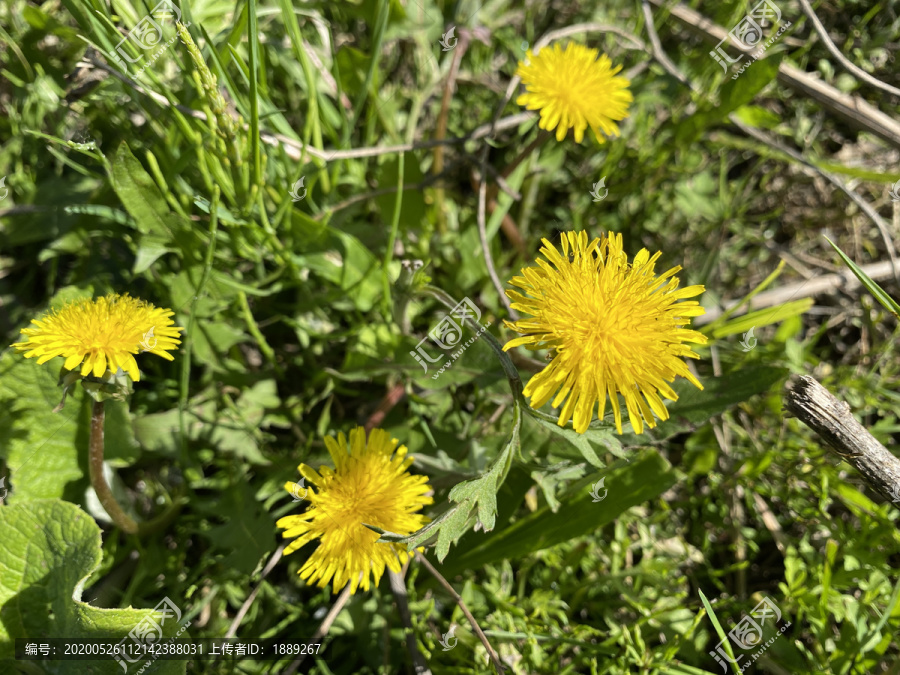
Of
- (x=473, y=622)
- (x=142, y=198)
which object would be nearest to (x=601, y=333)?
(x=473, y=622)

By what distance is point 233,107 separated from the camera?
188 centimetres

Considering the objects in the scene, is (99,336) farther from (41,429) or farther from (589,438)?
(589,438)

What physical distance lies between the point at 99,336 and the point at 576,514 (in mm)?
1360

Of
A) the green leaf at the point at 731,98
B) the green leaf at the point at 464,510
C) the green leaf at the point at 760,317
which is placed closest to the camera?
the green leaf at the point at 464,510

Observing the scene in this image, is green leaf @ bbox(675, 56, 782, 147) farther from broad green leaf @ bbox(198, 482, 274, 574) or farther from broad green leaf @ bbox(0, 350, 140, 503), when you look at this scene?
broad green leaf @ bbox(0, 350, 140, 503)

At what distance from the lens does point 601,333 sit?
131 centimetres

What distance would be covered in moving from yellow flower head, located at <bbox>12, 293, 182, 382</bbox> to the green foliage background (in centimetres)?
29

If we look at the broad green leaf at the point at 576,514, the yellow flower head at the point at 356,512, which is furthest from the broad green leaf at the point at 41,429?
the broad green leaf at the point at 576,514

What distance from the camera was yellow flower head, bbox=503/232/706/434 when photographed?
4.21ft

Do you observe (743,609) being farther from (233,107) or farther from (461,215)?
(233,107)

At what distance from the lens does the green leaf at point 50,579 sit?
1.54 metres

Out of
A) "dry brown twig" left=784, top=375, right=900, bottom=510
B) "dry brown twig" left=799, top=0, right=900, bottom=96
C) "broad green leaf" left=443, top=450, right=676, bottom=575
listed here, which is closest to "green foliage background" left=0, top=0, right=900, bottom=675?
"broad green leaf" left=443, top=450, right=676, bottom=575

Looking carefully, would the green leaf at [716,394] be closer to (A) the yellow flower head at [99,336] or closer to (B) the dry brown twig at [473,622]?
(B) the dry brown twig at [473,622]

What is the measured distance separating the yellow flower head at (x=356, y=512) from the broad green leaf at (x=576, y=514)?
15.2 inches
